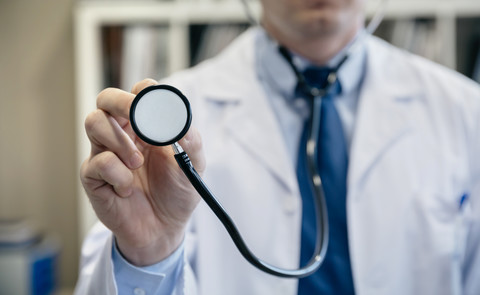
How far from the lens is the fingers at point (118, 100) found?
531mm

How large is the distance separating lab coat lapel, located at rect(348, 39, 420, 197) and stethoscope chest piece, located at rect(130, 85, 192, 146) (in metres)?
0.49

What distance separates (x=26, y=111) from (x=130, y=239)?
70.5 inches

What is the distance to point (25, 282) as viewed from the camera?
1.71 metres

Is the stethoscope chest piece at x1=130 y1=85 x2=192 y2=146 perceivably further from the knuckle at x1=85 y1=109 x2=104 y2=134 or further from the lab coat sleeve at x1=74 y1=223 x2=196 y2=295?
the lab coat sleeve at x1=74 y1=223 x2=196 y2=295

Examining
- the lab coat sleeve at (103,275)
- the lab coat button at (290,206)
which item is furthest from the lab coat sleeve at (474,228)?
the lab coat sleeve at (103,275)

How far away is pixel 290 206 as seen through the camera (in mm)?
870

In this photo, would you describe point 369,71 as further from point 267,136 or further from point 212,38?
point 212,38

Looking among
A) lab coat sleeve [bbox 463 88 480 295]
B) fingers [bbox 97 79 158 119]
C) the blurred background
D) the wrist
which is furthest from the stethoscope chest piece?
the blurred background

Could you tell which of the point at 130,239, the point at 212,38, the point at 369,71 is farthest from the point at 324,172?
the point at 212,38

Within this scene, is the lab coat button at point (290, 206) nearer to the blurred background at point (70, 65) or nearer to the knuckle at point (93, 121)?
the knuckle at point (93, 121)

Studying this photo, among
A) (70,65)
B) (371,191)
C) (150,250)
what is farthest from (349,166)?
(70,65)

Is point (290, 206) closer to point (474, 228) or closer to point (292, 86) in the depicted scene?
point (292, 86)

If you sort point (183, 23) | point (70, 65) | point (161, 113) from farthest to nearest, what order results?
1. point (70, 65)
2. point (183, 23)
3. point (161, 113)

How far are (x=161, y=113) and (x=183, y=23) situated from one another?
1.51 m
